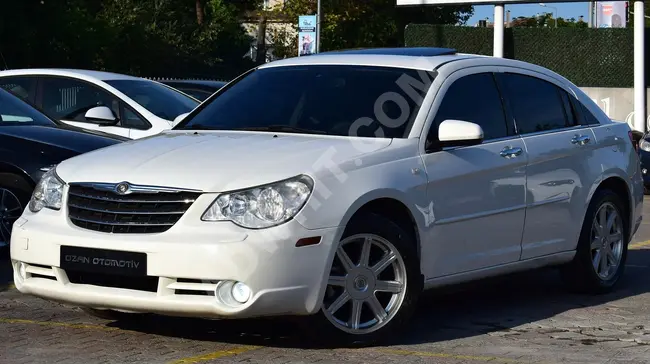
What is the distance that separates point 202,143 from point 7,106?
14.5 feet

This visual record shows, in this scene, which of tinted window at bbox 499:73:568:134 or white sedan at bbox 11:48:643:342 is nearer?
white sedan at bbox 11:48:643:342

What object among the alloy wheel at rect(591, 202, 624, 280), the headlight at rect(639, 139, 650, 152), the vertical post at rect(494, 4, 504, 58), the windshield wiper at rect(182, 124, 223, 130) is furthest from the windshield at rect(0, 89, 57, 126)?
the vertical post at rect(494, 4, 504, 58)

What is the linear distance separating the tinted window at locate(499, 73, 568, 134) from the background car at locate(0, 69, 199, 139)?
586 centimetres

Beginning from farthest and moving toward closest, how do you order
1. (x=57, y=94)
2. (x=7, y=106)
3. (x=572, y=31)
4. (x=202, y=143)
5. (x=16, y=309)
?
(x=572, y=31), (x=57, y=94), (x=7, y=106), (x=16, y=309), (x=202, y=143)

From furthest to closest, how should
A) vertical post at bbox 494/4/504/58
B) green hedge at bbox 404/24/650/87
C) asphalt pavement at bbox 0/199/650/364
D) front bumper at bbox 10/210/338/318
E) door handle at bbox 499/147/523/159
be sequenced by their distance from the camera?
green hedge at bbox 404/24/650/87
vertical post at bbox 494/4/504/58
door handle at bbox 499/147/523/159
asphalt pavement at bbox 0/199/650/364
front bumper at bbox 10/210/338/318

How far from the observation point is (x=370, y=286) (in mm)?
6863

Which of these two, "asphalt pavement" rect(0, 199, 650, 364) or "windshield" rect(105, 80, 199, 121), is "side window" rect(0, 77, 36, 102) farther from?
"asphalt pavement" rect(0, 199, 650, 364)

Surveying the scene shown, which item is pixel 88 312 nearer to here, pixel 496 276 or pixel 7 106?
pixel 496 276

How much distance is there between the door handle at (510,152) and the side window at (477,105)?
0.11m

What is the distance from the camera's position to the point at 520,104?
8.50 meters

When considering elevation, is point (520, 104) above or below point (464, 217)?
above

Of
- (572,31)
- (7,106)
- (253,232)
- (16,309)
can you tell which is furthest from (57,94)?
(572,31)

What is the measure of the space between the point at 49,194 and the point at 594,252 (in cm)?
381

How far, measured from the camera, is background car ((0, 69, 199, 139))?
14.0 m
